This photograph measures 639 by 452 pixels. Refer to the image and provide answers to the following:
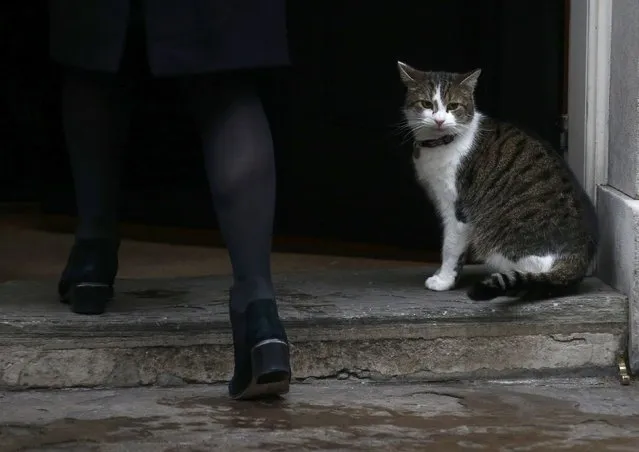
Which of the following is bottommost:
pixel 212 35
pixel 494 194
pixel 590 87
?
pixel 494 194

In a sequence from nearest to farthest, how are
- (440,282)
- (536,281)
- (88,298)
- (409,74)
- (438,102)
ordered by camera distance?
1. (88,298)
2. (536,281)
3. (440,282)
4. (438,102)
5. (409,74)

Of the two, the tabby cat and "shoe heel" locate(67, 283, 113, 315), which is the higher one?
the tabby cat

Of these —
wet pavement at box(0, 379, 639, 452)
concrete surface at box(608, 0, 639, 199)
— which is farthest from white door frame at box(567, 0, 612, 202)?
wet pavement at box(0, 379, 639, 452)

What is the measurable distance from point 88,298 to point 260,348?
0.54 m

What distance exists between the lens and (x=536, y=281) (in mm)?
2658

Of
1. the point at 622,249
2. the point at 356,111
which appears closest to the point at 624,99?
the point at 622,249

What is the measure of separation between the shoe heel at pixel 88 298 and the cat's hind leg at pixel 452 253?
31.4 inches

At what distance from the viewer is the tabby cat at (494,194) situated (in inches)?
108

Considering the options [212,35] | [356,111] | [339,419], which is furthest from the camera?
[356,111]

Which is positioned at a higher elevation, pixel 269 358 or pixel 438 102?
pixel 438 102

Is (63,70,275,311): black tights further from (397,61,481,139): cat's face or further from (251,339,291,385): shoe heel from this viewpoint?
(397,61,481,139): cat's face

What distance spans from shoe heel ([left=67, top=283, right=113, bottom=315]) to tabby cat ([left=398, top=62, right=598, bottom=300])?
0.80 m

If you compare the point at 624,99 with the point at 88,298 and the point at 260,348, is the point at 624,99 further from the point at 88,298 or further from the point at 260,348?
the point at 88,298

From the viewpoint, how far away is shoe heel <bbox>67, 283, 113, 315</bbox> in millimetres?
2551
